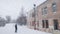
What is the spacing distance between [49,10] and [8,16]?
312 feet

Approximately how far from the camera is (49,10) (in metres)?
22.8

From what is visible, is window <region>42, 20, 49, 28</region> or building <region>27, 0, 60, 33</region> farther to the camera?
window <region>42, 20, 49, 28</region>

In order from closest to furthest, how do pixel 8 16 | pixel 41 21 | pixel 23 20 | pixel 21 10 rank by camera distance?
pixel 41 21 → pixel 23 20 → pixel 21 10 → pixel 8 16

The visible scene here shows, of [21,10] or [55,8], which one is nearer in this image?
[55,8]

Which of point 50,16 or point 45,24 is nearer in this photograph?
point 50,16

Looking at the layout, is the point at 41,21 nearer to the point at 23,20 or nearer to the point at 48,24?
the point at 48,24

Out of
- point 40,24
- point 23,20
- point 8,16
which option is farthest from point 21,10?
point 40,24

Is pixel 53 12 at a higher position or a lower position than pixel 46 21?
higher

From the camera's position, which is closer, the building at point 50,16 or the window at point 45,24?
the building at point 50,16

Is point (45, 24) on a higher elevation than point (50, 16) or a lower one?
lower

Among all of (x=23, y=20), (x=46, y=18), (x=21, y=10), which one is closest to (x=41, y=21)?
(x=46, y=18)

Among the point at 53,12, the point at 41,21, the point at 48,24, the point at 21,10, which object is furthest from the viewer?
the point at 21,10

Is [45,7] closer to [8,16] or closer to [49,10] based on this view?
[49,10]

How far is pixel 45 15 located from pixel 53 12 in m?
3.10
